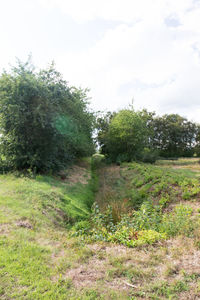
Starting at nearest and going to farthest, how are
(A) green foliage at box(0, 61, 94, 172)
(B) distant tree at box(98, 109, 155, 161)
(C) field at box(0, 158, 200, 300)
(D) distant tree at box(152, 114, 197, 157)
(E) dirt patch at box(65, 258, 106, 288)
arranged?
(C) field at box(0, 158, 200, 300) < (E) dirt patch at box(65, 258, 106, 288) < (A) green foliage at box(0, 61, 94, 172) < (B) distant tree at box(98, 109, 155, 161) < (D) distant tree at box(152, 114, 197, 157)

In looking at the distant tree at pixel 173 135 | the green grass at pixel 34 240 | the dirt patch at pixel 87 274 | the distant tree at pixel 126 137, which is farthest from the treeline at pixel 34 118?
the distant tree at pixel 173 135

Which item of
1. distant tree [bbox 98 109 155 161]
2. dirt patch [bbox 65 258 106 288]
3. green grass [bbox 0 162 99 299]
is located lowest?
dirt patch [bbox 65 258 106 288]

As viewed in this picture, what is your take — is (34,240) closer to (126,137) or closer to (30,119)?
(30,119)

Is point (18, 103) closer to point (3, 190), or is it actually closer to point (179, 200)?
point (3, 190)

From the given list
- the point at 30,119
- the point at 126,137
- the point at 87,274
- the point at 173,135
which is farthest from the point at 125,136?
the point at 173,135

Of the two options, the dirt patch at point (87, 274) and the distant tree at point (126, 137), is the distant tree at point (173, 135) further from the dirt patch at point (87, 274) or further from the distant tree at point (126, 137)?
the dirt patch at point (87, 274)

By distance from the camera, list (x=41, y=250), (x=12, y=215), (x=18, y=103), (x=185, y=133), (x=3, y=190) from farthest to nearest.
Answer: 1. (x=185, y=133)
2. (x=18, y=103)
3. (x=3, y=190)
4. (x=12, y=215)
5. (x=41, y=250)

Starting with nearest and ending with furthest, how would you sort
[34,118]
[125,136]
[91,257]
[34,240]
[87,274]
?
1. [87,274]
2. [91,257]
3. [34,240]
4. [34,118]
5. [125,136]

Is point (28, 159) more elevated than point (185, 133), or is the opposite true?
point (185, 133)

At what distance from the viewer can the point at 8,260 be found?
3820 millimetres

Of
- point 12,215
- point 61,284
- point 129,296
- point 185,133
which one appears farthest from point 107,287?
point 185,133

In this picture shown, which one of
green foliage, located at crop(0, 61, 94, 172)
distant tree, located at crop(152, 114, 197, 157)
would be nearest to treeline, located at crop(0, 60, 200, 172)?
green foliage, located at crop(0, 61, 94, 172)

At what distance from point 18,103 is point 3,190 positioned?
568cm

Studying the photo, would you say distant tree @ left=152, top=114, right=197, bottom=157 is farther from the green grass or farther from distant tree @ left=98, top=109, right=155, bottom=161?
the green grass
